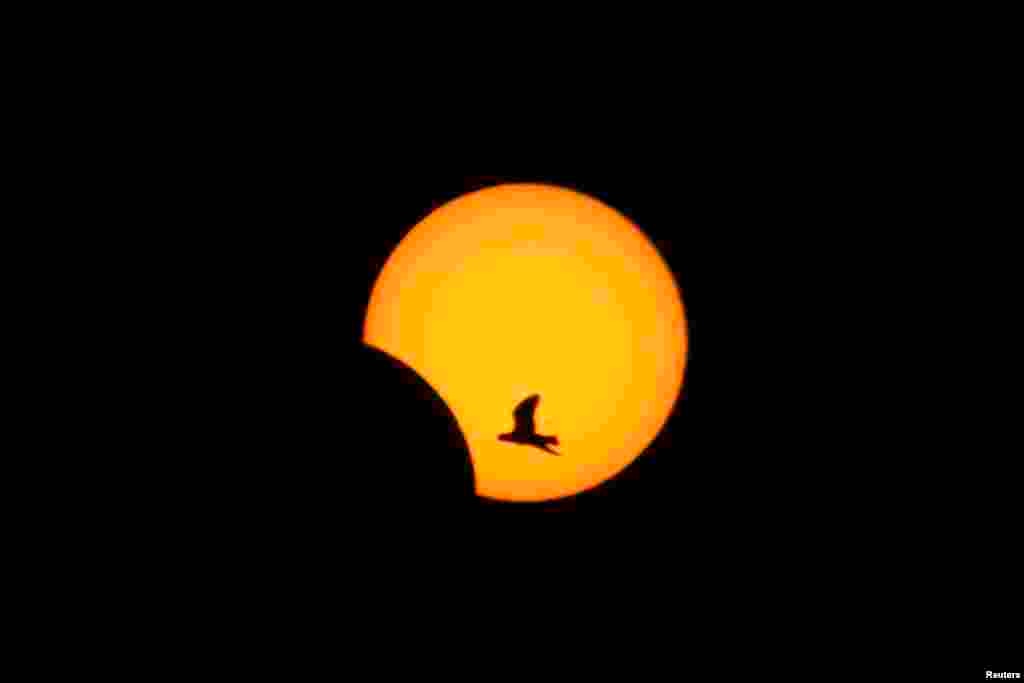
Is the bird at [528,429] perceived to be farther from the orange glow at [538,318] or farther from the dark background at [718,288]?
the dark background at [718,288]

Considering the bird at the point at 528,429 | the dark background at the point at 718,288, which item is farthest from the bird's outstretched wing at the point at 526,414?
the dark background at the point at 718,288

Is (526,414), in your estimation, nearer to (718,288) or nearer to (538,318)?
(538,318)

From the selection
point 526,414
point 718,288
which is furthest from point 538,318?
point 718,288

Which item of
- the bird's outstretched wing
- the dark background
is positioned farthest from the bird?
the dark background

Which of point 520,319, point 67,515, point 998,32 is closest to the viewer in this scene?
point 520,319

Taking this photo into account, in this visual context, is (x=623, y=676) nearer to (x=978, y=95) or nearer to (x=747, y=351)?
(x=747, y=351)

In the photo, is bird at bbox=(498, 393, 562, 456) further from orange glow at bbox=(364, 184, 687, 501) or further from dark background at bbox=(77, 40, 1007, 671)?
dark background at bbox=(77, 40, 1007, 671)

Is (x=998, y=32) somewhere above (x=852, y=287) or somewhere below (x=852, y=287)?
above

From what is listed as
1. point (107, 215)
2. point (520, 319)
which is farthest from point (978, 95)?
point (107, 215)
